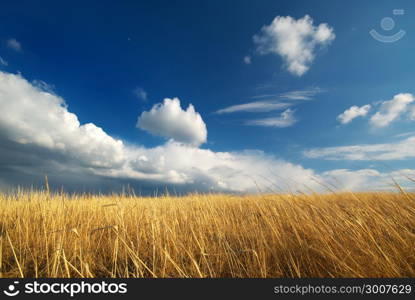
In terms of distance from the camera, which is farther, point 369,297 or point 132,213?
point 132,213

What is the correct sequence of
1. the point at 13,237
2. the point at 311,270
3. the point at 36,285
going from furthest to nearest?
the point at 13,237 < the point at 311,270 < the point at 36,285

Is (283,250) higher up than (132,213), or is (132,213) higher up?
(132,213)

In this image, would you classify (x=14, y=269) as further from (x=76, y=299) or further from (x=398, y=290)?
(x=398, y=290)

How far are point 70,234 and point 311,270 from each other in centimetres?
369

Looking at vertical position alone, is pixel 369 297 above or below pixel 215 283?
below

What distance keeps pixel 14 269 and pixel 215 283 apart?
105 inches

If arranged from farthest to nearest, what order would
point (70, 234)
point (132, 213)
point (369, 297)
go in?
point (132, 213), point (70, 234), point (369, 297)

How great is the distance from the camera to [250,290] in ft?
7.01

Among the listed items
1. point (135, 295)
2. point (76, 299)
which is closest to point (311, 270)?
point (135, 295)

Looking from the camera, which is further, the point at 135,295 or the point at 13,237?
the point at 13,237

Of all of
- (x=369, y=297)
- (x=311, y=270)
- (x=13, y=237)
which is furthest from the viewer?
(x=13, y=237)

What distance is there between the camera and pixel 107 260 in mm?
3656

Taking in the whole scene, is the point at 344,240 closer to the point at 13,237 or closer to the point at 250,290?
the point at 250,290

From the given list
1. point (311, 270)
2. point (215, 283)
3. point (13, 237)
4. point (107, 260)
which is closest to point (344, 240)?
point (311, 270)
